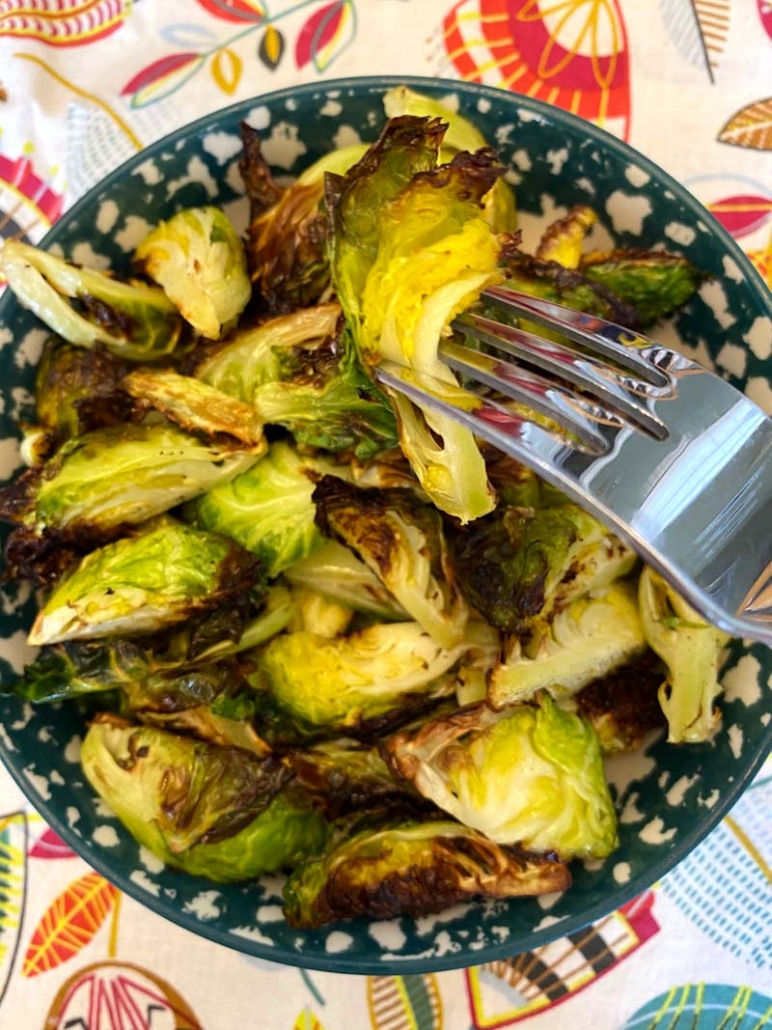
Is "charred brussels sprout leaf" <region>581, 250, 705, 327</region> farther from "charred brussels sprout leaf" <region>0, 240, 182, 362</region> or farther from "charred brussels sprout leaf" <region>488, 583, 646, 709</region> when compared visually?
"charred brussels sprout leaf" <region>0, 240, 182, 362</region>

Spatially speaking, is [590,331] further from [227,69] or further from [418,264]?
[227,69]

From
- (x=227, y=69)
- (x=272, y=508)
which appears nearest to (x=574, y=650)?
(x=272, y=508)

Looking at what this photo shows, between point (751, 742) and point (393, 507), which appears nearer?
point (751, 742)

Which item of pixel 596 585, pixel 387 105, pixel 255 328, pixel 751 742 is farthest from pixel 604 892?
pixel 387 105

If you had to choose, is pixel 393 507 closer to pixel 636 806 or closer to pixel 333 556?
pixel 333 556

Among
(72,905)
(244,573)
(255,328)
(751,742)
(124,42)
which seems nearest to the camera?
(751,742)

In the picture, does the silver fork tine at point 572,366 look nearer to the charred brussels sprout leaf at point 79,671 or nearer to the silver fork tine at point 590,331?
the silver fork tine at point 590,331
